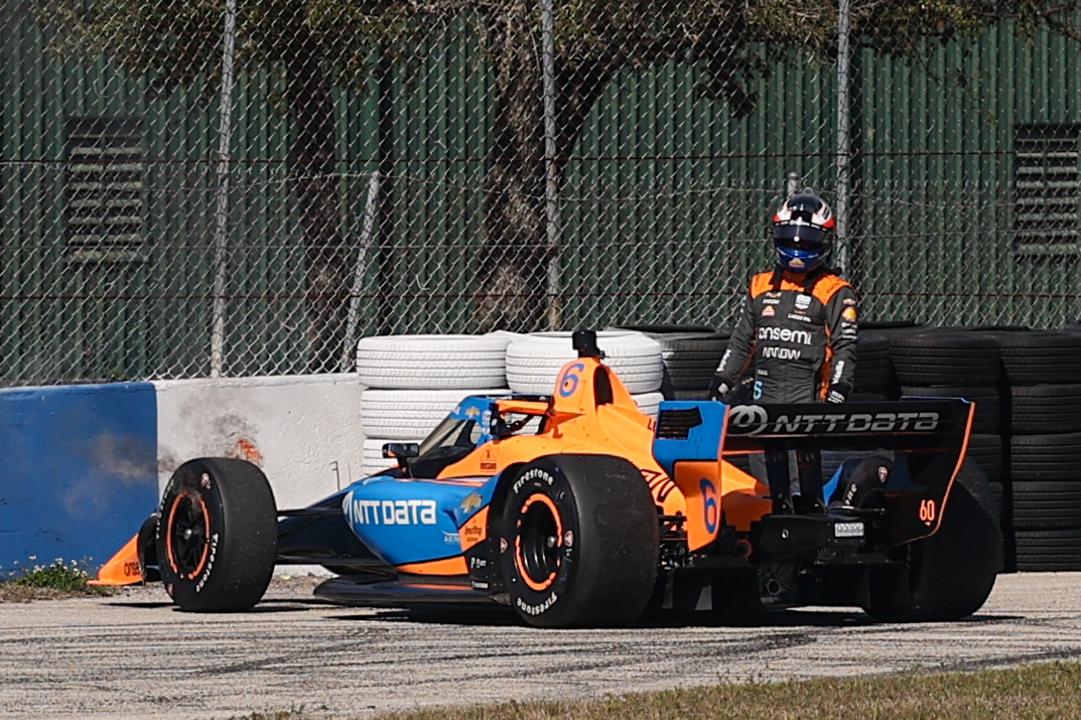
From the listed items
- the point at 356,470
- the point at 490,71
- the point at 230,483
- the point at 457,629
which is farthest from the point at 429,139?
the point at 457,629

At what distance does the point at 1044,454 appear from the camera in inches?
513

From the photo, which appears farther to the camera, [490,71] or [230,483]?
[490,71]

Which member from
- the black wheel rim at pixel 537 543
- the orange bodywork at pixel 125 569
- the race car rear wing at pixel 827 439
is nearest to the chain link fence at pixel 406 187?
the orange bodywork at pixel 125 569

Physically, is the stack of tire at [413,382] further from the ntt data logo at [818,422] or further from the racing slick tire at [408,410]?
the ntt data logo at [818,422]

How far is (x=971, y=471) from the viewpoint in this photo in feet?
32.8

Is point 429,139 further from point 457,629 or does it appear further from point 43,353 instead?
point 457,629

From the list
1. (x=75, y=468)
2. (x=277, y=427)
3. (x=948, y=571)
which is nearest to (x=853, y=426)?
(x=948, y=571)

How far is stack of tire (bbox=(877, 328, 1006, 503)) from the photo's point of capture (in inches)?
513

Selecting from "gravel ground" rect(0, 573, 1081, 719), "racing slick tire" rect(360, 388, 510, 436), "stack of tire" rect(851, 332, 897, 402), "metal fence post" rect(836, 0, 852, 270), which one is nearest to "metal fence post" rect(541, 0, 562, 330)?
"racing slick tire" rect(360, 388, 510, 436)

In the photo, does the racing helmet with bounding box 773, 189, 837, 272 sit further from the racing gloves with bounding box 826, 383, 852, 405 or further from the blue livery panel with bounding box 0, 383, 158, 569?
the blue livery panel with bounding box 0, 383, 158, 569

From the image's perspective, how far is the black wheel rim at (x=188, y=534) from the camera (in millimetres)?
10336

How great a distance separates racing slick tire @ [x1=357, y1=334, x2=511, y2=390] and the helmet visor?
273 cm

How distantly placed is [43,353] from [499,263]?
113 inches

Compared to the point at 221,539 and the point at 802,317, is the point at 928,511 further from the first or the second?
the point at 221,539
